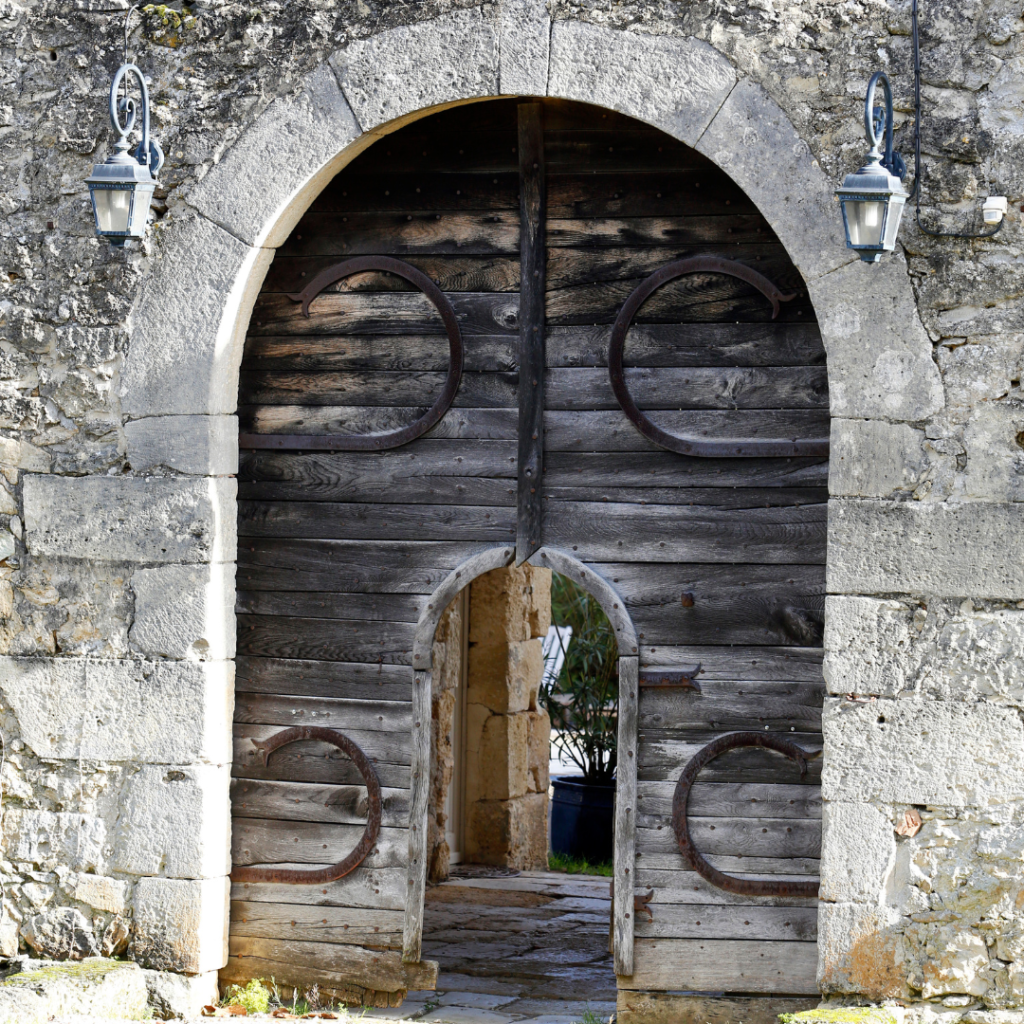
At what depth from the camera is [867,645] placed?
4047 mm

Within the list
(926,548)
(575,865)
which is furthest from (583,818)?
(926,548)

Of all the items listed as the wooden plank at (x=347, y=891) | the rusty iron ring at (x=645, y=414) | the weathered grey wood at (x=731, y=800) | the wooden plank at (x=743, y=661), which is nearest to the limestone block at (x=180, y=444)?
the rusty iron ring at (x=645, y=414)

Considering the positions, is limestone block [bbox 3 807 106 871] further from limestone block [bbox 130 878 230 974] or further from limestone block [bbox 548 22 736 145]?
limestone block [bbox 548 22 736 145]

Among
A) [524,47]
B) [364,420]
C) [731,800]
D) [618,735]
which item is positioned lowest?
[731,800]

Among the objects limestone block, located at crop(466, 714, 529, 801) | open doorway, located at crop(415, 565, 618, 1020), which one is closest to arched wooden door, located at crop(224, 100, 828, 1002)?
open doorway, located at crop(415, 565, 618, 1020)

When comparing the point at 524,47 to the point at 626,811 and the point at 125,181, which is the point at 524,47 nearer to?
the point at 125,181

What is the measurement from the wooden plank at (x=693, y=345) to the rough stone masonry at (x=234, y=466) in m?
0.31

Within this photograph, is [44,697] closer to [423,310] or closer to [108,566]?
[108,566]

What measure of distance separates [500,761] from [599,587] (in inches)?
120

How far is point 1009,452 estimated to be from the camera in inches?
156

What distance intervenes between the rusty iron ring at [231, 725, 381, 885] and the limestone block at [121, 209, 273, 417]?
3.79 feet

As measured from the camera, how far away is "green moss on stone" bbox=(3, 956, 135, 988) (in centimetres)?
416

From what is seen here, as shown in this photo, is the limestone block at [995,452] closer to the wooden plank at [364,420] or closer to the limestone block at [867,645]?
the limestone block at [867,645]

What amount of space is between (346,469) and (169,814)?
1.31 metres
